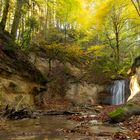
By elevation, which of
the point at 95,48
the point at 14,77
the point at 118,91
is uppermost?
the point at 95,48

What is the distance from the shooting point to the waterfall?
2411cm

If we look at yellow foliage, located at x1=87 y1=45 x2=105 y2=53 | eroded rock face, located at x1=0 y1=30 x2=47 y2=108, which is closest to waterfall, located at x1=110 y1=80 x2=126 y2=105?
yellow foliage, located at x1=87 y1=45 x2=105 y2=53

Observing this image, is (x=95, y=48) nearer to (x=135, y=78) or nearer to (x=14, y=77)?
(x=135, y=78)

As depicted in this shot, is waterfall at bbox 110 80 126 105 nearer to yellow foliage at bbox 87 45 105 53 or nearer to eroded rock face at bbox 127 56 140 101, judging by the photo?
eroded rock face at bbox 127 56 140 101

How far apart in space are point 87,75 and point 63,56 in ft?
10.3

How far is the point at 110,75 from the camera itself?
2645 centimetres

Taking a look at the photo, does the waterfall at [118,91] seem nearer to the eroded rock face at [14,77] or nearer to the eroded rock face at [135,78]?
the eroded rock face at [135,78]

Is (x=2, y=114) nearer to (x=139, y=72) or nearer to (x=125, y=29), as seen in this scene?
(x=139, y=72)

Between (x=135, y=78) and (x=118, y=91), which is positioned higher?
(x=135, y=78)

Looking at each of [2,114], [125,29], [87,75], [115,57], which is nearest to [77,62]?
[87,75]

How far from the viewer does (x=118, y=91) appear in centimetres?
2453

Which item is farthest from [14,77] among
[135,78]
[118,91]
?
[118,91]

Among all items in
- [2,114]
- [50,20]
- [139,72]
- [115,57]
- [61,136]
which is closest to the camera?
[61,136]

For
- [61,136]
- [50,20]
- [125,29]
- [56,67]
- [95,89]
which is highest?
[50,20]
